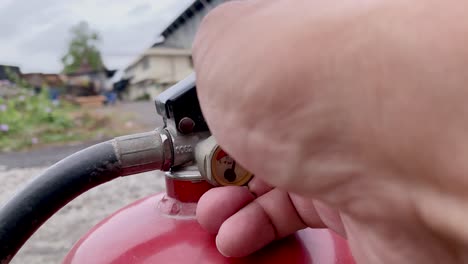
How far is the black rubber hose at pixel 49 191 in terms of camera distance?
33 centimetres

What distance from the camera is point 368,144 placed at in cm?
16

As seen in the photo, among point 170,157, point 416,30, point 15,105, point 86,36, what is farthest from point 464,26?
point 86,36

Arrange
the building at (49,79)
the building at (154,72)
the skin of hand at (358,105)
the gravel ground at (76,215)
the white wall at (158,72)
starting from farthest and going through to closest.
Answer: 1. the white wall at (158,72)
2. the building at (154,72)
3. the building at (49,79)
4. the gravel ground at (76,215)
5. the skin of hand at (358,105)

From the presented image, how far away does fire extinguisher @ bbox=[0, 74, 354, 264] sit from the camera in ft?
1.11

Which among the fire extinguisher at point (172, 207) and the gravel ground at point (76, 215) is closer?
the fire extinguisher at point (172, 207)

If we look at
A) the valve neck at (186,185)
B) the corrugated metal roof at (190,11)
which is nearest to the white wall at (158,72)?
the corrugated metal roof at (190,11)

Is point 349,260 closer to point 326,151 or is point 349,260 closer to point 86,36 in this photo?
point 326,151

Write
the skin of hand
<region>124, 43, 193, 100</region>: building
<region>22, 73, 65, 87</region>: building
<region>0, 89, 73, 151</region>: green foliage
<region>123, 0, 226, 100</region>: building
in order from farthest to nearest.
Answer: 1. <region>124, 43, 193, 100</region>: building
2. <region>123, 0, 226, 100</region>: building
3. <region>22, 73, 65, 87</region>: building
4. <region>0, 89, 73, 151</region>: green foliage
5. the skin of hand

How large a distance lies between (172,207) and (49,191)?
0.11 meters

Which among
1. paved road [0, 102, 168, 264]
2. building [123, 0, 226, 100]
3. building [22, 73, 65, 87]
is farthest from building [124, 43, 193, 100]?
paved road [0, 102, 168, 264]

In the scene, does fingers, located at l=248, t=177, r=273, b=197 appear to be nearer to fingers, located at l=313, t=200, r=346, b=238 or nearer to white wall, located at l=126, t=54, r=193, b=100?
fingers, located at l=313, t=200, r=346, b=238

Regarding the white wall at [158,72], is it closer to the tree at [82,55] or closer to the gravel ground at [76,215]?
the tree at [82,55]

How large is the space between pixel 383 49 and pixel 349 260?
0.27 meters

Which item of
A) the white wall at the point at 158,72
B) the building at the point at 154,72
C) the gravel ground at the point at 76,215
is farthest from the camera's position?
the white wall at the point at 158,72
